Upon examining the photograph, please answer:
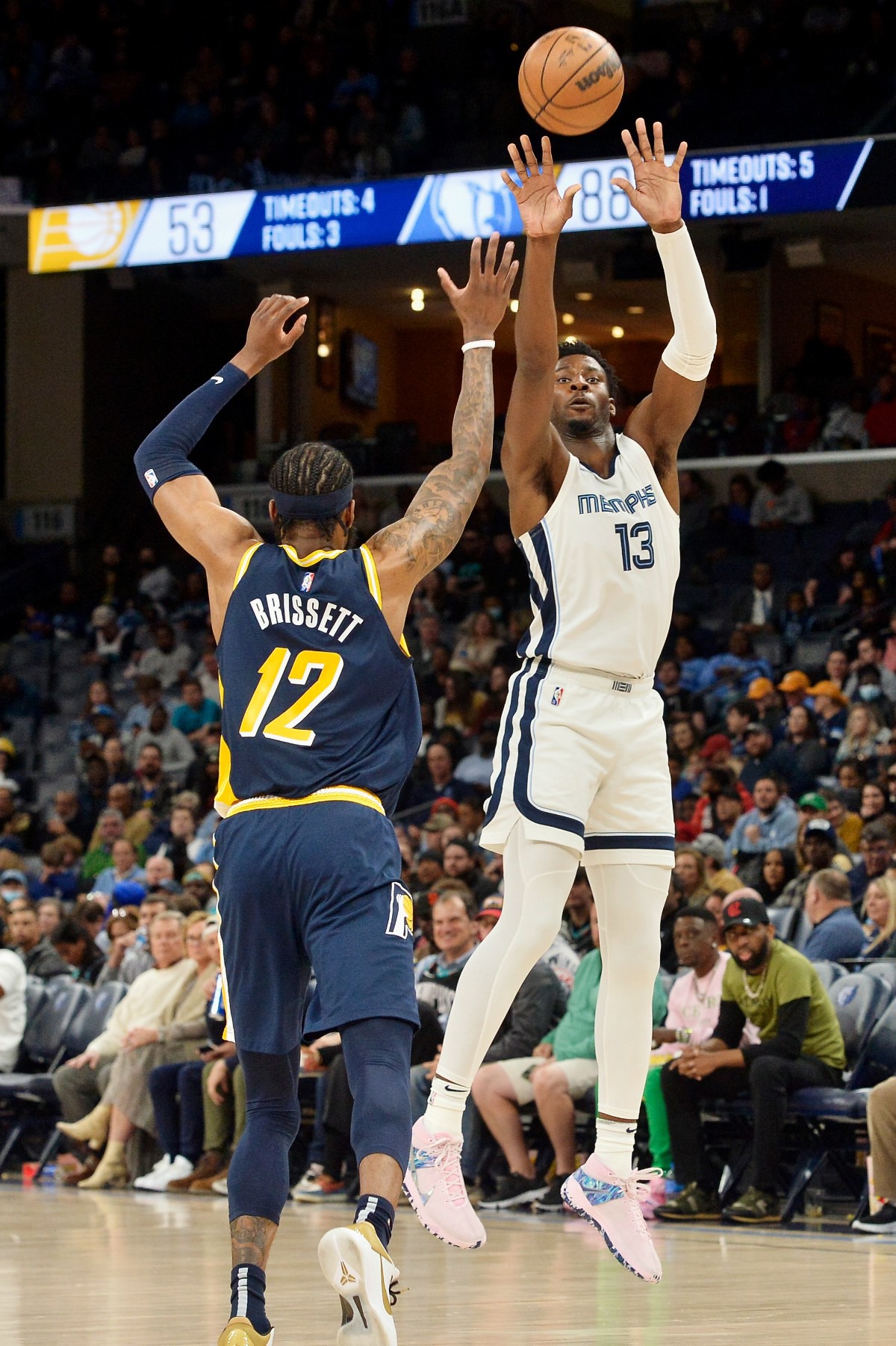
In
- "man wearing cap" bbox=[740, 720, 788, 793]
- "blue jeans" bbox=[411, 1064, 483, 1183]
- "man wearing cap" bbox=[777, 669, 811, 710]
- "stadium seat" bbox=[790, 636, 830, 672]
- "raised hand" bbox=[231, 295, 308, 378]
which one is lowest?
"blue jeans" bbox=[411, 1064, 483, 1183]

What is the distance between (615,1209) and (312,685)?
183 cm

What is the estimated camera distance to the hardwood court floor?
5.19m

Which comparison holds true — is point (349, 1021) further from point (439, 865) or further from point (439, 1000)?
point (439, 865)

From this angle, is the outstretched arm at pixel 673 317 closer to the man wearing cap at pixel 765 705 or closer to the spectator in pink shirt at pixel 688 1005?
the spectator in pink shirt at pixel 688 1005

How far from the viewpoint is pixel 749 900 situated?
360 inches

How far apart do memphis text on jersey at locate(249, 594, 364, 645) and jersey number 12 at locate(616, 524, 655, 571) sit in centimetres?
113

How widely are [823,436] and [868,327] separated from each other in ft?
16.4

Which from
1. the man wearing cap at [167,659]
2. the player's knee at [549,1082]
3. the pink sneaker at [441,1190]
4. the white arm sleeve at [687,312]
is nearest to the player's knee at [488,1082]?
the player's knee at [549,1082]

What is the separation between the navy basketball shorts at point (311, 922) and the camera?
4.36m

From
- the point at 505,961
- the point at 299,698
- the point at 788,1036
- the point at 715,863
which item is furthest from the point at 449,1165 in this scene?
the point at 715,863

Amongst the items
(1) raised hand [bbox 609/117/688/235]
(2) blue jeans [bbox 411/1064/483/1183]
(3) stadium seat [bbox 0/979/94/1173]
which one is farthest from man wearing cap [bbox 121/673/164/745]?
(1) raised hand [bbox 609/117/688/235]

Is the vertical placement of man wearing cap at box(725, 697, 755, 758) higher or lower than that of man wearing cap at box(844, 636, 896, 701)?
lower

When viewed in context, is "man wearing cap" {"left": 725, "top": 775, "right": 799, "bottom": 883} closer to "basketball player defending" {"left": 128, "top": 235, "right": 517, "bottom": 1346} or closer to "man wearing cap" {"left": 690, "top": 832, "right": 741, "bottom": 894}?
"man wearing cap" {"left": 690, "top": 832, "right": 741, "bottom": 894}

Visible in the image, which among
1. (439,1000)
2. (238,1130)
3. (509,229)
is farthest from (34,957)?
(509,229)
